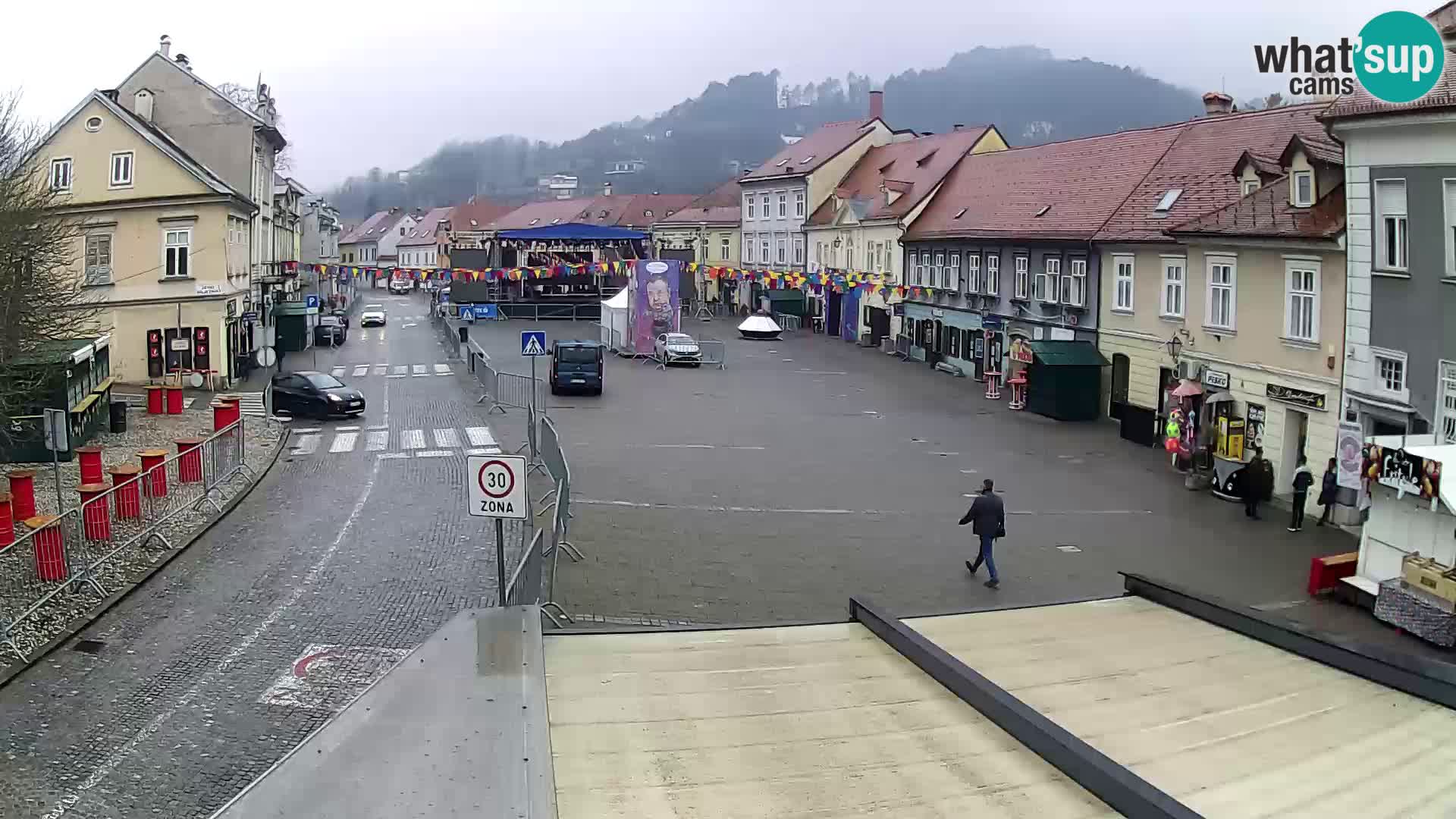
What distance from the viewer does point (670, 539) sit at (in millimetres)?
19922

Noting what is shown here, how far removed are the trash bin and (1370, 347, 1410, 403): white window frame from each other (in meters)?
27.9

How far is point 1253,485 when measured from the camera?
22.9 m

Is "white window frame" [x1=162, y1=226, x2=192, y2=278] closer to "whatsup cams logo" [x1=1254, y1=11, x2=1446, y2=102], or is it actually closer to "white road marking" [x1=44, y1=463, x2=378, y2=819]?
"white road marking" [x1=44, y1=463, x2=378, y2=819]

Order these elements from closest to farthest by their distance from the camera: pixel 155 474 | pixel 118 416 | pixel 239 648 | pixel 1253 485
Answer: pixel 239 648
pixel 155 474
pixel 1253 485
pixel 118 416

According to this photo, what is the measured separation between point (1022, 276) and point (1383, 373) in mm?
20390

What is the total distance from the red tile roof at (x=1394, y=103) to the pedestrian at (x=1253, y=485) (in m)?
6.35

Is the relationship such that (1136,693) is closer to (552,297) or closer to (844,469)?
(844,469)

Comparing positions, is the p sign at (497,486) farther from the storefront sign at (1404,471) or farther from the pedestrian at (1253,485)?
the pedestrian at (1253,485)

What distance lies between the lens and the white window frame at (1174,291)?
100 ft

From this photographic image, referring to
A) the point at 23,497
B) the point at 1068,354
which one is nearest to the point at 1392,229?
the point at 1068,354

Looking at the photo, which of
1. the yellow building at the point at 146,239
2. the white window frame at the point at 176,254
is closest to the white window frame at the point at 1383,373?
the yellow building at the point at 146,239

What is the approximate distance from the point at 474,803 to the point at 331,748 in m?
1.02

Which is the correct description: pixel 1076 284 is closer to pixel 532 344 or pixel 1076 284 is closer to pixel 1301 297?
pixel 1301 297

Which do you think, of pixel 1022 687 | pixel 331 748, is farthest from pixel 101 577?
pixel 1022 687
